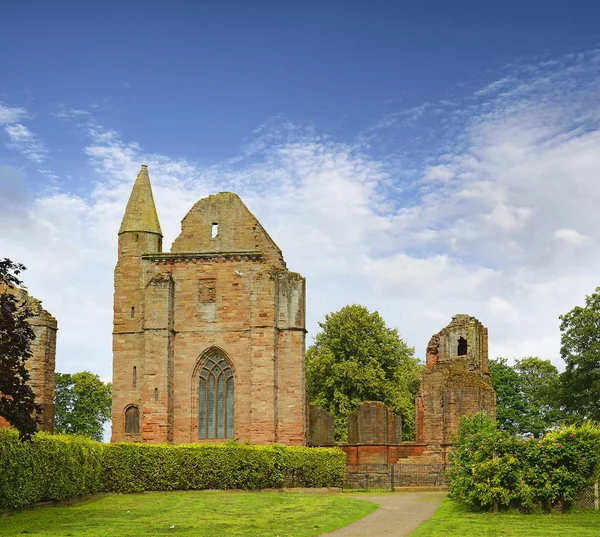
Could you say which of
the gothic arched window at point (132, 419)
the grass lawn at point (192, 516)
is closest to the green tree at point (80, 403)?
the gothic arched window at point (132, 419)

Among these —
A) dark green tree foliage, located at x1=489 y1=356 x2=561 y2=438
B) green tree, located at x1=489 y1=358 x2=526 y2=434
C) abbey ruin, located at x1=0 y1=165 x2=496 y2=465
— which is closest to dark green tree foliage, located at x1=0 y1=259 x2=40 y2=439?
abbey ruin, located at x1=0 y1=165 x2=496 y2=465

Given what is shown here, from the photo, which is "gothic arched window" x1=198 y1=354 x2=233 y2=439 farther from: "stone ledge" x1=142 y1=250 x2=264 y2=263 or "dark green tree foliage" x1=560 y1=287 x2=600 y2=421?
"dark green tree foliage" x1=560 y1=287 x2=600 y2=421

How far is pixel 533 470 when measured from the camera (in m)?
20.0

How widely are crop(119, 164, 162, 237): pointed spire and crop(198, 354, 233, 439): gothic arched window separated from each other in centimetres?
694

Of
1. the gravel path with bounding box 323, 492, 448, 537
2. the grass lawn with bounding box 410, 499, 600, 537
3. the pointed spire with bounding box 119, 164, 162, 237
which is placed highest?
the pointed spire with bounding box 119, 164, 162, 237

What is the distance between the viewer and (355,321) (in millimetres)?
56469

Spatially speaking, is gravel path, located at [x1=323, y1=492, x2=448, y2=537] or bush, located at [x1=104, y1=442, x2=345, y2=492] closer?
gravel path, located at [x1=323, y1=492, x2=448, y2=537]

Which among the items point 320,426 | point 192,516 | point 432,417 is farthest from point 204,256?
point 192,516

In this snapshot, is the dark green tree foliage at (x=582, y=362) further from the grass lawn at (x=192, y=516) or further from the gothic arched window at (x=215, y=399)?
the grass lawn at (x=192, y=516)

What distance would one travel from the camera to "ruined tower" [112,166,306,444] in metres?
36.5

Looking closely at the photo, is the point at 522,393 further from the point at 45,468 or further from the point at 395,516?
the point at 45,468

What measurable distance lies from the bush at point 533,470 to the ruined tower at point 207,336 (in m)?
16.2

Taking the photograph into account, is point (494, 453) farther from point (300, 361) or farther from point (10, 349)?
point (300, 361)

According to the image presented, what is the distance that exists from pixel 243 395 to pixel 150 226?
29.8 feet
